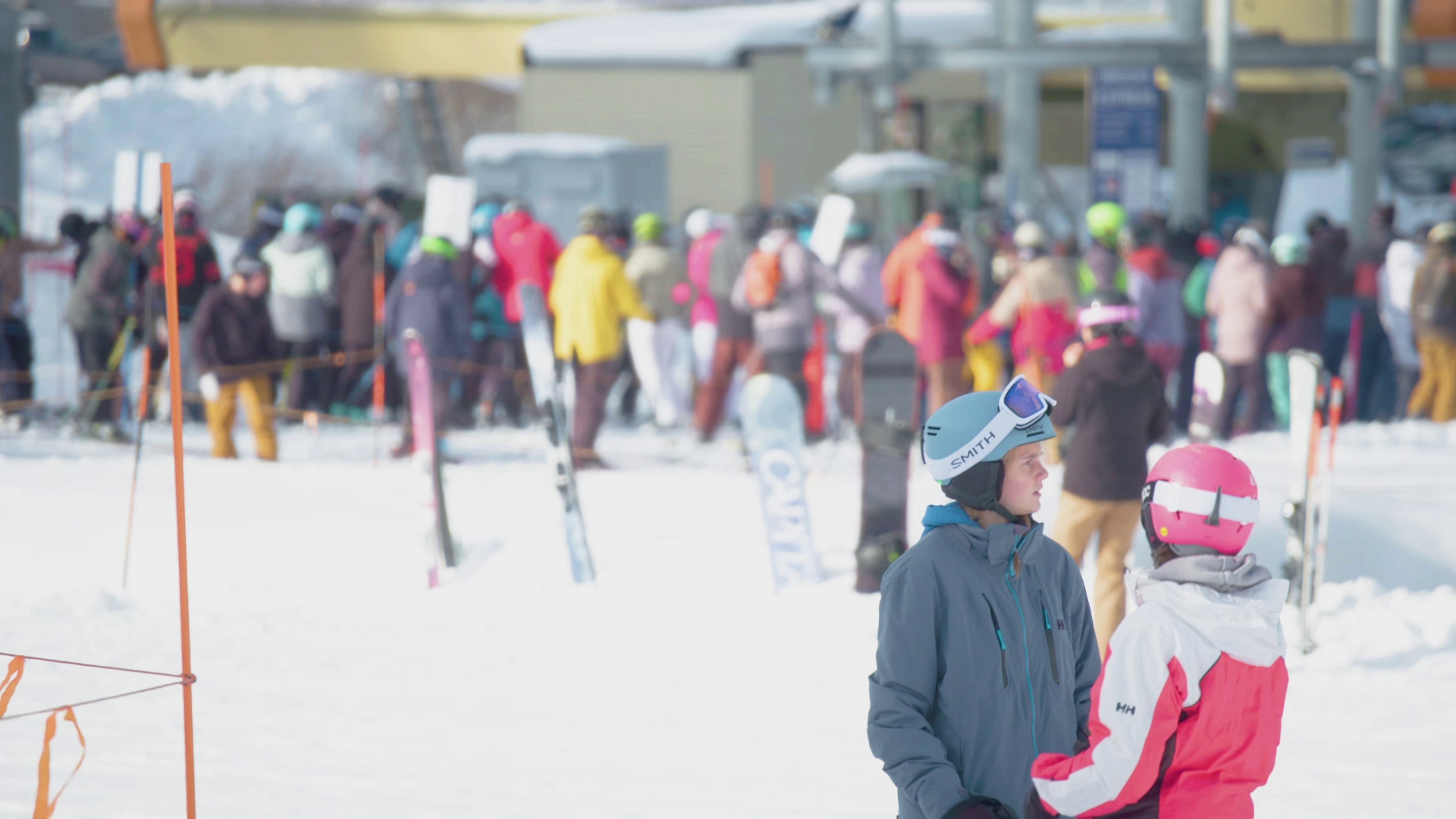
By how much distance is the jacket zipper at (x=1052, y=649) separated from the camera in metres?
2.80

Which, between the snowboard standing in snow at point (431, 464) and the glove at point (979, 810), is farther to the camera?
the snowboard standing in snow at point (431, 464)

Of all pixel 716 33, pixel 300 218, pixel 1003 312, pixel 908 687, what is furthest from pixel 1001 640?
pixel 716 33

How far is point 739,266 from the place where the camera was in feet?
37.4

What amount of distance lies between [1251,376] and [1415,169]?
16.5 meters

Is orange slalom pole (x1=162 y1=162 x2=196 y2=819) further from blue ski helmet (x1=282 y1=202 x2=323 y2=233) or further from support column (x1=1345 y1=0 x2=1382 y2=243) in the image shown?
support column (x1=1345 y1=0 x2=1382 y2=243)

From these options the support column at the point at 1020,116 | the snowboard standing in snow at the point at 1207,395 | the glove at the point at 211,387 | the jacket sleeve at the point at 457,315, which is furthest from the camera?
the support column at the point at 1020,116

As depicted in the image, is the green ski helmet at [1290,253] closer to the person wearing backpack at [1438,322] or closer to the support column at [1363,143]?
the person wearing backpack at [1438,322]

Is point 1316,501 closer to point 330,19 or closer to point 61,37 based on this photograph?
point 61,37

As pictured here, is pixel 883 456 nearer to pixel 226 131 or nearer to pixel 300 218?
pixel 300 218

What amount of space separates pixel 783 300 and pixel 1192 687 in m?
8.41

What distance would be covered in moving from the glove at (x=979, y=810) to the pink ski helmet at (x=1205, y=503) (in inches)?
19.9

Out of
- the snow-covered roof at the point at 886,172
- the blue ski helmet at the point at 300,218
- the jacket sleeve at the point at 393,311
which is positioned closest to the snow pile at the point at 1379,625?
the jacket sleeve at the point at 393,311

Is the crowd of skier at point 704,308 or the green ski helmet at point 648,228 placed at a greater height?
the green ski helmet at point 648,228

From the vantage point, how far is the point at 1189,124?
54.7ft
